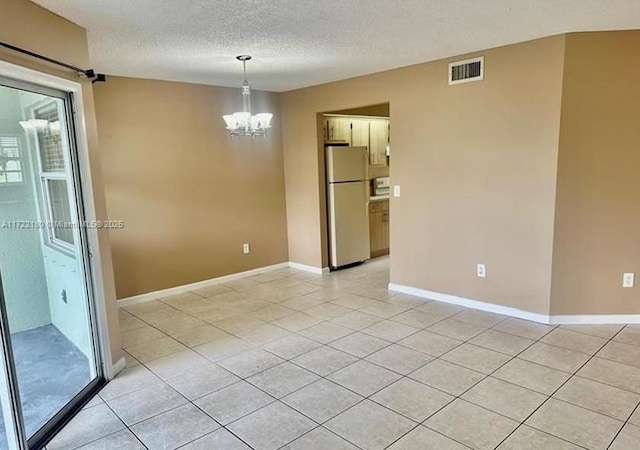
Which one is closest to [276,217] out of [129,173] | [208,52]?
[129,173]

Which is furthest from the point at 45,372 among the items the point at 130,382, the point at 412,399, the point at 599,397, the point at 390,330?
the point at 599,397

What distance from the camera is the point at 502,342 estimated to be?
134 inches

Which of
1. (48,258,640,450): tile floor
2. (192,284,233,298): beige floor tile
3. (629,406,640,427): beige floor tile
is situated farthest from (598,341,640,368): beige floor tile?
(192,284,233,298): beige floor tile

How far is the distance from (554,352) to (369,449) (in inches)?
72.3

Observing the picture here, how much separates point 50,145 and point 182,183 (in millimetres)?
2198

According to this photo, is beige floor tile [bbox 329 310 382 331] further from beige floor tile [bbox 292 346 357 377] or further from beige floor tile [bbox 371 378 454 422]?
beige floor tile [bbox 371 378 454 422]

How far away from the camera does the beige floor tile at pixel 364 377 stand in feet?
9.09

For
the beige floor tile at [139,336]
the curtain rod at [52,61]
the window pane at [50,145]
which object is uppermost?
the curtain rod at [52,61]

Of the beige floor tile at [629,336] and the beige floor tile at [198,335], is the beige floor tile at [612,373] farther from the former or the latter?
the beige floor tile at [198,335]

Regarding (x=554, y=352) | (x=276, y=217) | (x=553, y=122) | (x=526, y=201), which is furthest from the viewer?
(x=276, y=217)

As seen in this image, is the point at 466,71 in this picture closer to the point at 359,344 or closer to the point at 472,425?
the point at 359,344

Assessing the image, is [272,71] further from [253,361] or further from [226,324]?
[253,361]

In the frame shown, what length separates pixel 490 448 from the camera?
2.15 metres

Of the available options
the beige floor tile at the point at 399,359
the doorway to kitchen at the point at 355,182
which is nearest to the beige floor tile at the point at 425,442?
the beige floor tile at the point at 399,359
